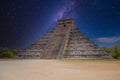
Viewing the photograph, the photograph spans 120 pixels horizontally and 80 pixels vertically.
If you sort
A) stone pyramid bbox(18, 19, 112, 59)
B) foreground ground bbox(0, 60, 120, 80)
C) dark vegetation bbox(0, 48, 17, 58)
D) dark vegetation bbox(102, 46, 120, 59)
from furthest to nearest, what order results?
dark vegetation bbox(0, 48, 17, 58) < stone pyramid bbox(18, 19, 112, 59) < dark vegetation bbox(102, 46, 120, 59) < foreground ground bbox(0, 60, 120, 80)

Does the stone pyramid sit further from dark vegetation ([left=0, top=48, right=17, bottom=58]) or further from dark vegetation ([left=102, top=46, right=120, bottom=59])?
dark vegetation ([left=0, top=48, right=17, bottom=58])

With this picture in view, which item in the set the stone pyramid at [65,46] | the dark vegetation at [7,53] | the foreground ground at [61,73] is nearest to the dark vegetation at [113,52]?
the stone pyramid at [65,46]

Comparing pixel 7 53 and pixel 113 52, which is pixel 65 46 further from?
pixel 7 53

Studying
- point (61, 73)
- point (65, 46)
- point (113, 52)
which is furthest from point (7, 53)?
point (61, 73)

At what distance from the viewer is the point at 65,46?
414 inches

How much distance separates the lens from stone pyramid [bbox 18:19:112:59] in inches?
379

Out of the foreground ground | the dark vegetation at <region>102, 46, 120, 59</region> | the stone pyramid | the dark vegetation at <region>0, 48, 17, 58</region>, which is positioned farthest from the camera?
the dark vegetation at <region>0, 48, 17, 58</region>

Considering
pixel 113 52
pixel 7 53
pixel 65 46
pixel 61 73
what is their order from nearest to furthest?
pixel 61 73 → pixel 113 52 → pixel 7 53 → pixel 65 46

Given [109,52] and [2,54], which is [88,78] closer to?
[109,52]

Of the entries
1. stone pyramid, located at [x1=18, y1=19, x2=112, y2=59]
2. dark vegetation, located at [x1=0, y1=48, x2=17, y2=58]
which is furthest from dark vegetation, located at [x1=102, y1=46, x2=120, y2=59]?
dark vegetation, located at [x1=0, y1=48, x2=17, y2=58]

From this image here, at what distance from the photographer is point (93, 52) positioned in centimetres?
959

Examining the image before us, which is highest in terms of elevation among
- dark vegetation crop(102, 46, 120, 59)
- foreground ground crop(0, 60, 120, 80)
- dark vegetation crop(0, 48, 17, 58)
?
dark vegetation crop(0, 48, 17, 58)

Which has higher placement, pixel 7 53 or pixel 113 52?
pixel 7 53

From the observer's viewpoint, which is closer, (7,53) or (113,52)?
(113,52)
